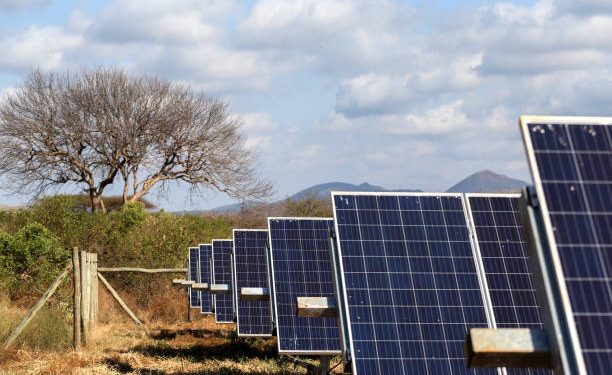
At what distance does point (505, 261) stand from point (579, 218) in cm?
455

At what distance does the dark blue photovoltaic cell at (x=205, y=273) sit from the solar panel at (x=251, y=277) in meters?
6.57

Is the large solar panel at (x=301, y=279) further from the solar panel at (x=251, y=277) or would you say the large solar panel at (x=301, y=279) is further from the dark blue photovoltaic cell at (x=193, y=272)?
the dark blue photovoltaic cell at (x=193, y=272)

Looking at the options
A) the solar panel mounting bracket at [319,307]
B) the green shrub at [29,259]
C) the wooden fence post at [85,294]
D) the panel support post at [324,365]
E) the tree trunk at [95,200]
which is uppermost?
the tree trunk at [95,200]

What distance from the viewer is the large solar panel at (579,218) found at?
4059 mm

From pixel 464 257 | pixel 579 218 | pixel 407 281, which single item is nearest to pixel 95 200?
pixel 464 257

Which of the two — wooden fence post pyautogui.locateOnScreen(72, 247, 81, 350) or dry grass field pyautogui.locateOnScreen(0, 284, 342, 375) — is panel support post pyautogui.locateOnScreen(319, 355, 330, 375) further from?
wooden fence post pyautogui.locateOnScreen(72, 247, 81, 350)

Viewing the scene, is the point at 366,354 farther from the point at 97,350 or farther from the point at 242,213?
the point at 242,213

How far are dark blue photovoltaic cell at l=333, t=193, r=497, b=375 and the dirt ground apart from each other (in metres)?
6.23

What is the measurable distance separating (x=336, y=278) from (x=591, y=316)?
4.51 metres

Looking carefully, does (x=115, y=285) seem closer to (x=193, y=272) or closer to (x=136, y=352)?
(x=193, y=272)

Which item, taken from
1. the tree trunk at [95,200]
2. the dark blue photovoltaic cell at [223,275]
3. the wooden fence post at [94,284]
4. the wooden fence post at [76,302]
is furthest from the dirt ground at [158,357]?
the tree trunk at [95,200]

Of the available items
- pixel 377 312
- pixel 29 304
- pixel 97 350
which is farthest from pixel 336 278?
pixel 29 304

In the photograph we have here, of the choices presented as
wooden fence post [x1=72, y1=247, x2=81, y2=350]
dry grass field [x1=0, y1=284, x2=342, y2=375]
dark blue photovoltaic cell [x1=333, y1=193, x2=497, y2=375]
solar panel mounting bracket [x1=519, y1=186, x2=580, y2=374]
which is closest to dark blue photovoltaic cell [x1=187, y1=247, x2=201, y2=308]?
dry grass field [x1=0, y1=284, x2=342, y2=375]

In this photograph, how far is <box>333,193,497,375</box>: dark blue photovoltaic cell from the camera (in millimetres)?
7664
